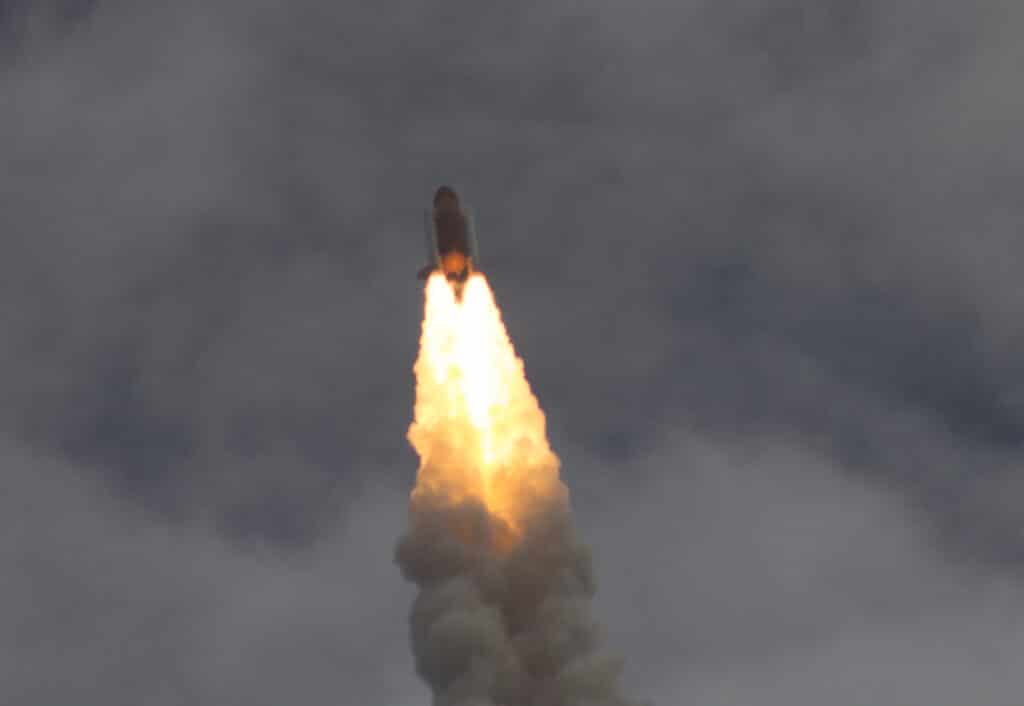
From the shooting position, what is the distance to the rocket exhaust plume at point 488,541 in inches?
3976

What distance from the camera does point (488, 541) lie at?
105 meters

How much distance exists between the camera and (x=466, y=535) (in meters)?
104

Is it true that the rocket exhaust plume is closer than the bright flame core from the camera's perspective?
Yes

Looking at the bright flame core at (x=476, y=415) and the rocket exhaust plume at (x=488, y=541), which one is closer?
the rocket exhaust plume at (x=488, y=541)

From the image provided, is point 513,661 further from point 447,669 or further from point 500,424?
point 500,424

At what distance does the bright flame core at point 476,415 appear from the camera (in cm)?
10675

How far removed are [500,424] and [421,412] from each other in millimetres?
5195

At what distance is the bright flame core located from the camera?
107 meters

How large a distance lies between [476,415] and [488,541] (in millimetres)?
9643

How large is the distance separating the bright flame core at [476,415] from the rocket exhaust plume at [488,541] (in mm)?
65

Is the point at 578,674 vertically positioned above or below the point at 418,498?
below

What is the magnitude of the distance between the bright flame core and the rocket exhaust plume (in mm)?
65

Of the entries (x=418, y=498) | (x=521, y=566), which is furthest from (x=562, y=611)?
(x=418, y=498)

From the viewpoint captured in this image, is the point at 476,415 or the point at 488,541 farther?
the point at 476,415
